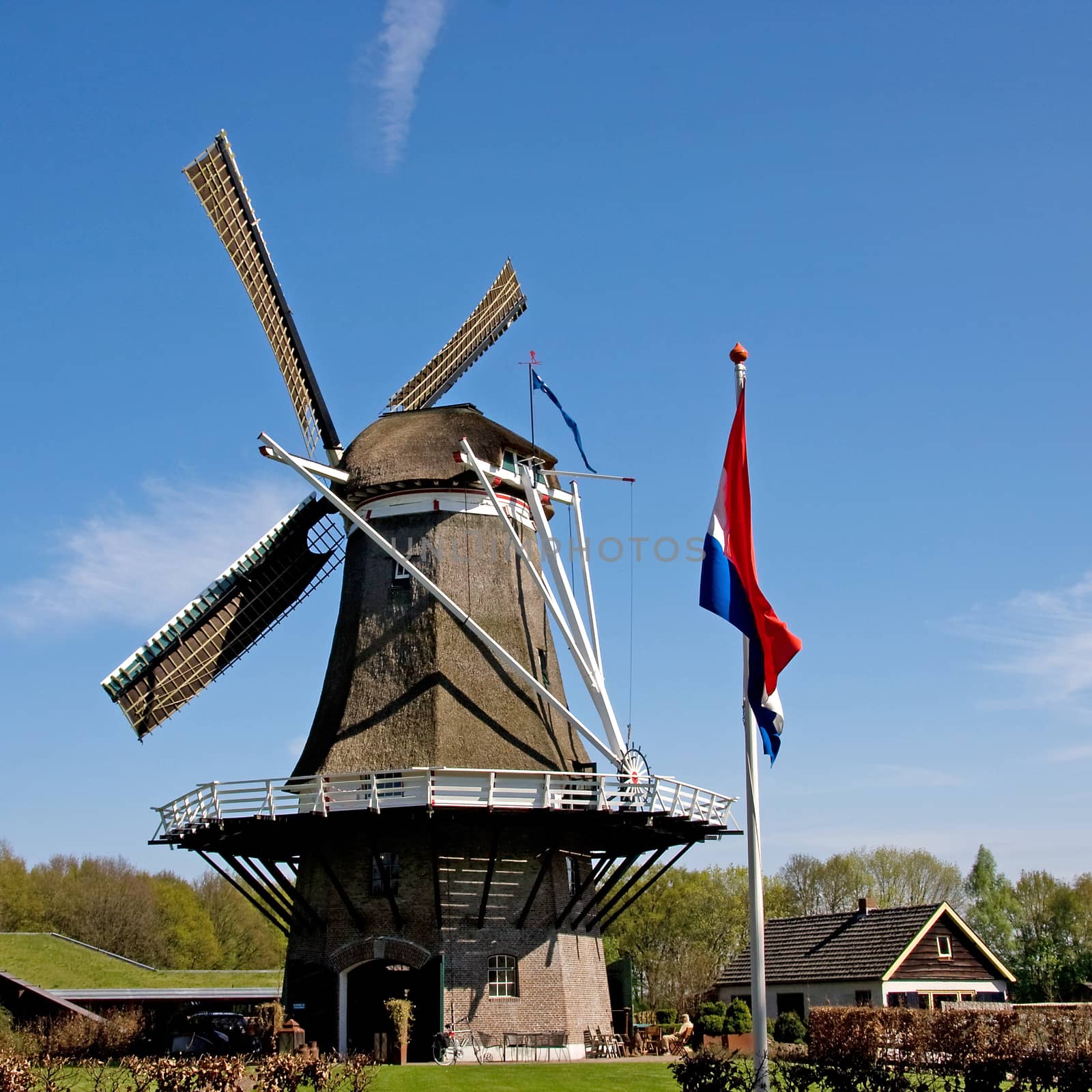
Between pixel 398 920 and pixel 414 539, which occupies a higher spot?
pixel 414 539

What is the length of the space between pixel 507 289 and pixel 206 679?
13.1 m

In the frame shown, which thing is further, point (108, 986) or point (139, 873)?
point (139, 873)

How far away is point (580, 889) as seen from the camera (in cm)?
2512

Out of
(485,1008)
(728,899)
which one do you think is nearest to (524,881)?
(485,1008)

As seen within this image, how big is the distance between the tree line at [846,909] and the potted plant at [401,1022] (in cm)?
3002

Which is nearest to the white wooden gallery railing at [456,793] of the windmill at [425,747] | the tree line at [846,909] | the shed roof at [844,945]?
the windmill at [425,747]

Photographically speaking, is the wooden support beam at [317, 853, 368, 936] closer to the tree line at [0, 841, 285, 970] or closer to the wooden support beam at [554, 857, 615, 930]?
the wooden support beam at [554, 857, 615, 930]

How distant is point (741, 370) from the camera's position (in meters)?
15.7

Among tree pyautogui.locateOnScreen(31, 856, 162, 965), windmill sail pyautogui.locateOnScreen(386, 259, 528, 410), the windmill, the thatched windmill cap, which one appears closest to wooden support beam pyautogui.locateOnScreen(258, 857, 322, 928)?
the windmill

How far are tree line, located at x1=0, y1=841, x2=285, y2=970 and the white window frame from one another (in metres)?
36.5

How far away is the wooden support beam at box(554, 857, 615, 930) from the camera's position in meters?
25.2

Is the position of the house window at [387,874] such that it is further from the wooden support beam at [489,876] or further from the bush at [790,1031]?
the bush at [790,1031]

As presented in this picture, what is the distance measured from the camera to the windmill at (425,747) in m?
24.0

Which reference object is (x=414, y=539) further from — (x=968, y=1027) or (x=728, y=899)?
(x=728, y=899)
